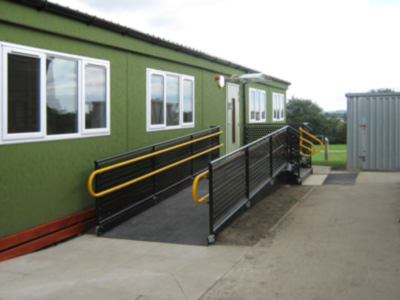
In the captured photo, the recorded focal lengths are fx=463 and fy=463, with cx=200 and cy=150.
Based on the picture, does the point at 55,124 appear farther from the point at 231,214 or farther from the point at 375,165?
the point at 375,165

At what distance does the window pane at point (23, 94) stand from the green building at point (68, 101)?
0.04 feet

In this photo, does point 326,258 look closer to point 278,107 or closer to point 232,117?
point 232,117

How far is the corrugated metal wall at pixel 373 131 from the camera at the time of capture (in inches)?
555

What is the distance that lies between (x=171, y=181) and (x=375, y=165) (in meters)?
7.76

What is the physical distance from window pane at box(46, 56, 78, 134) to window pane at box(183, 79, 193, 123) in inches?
149

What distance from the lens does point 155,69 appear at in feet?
30.8

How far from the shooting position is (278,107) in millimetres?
19734

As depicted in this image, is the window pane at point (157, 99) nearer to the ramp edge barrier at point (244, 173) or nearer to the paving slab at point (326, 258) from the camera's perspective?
the ramp edge barrier at point (244, 173)

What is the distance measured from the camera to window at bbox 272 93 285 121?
1884cm

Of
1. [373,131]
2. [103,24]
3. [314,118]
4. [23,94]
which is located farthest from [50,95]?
[314,118]

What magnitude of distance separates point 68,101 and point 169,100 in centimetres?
318

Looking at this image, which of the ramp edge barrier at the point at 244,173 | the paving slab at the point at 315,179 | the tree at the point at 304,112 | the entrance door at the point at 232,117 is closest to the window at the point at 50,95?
the ramp edge barrier at the point at 244,173

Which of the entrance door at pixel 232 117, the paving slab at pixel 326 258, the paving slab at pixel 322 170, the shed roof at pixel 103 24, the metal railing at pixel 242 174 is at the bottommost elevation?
the paving slab at pixel 326 258

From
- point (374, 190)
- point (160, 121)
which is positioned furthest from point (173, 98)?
point (374, 190)
